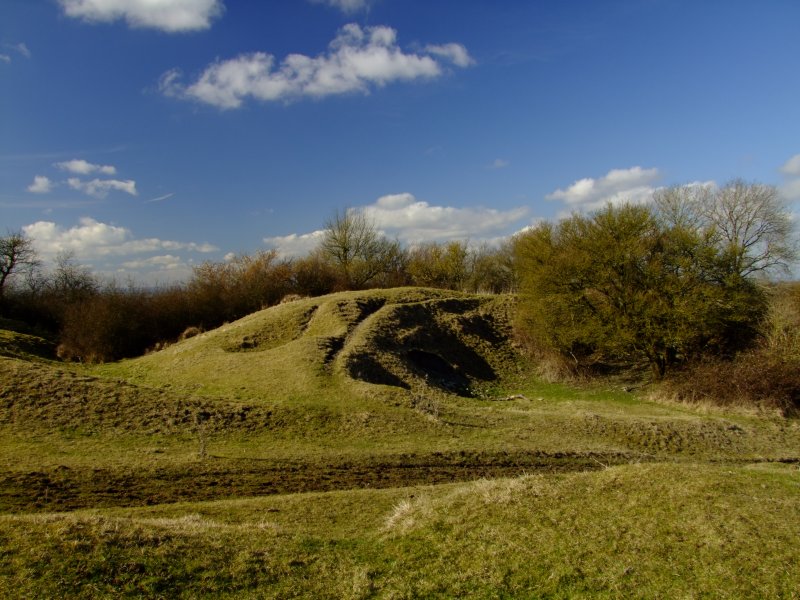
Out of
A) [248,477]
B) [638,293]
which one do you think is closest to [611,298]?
[638,293]

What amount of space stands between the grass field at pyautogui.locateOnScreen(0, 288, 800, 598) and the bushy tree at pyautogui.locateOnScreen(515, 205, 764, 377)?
14.2ft

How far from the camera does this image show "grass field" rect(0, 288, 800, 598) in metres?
7.96

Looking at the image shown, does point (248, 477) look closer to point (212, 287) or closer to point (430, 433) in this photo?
point (430, 433)

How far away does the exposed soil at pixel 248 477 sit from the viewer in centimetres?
1323

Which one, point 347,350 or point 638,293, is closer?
point 347,350

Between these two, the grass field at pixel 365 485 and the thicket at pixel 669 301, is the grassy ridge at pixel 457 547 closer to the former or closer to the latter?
the grass field at pixel 365 485

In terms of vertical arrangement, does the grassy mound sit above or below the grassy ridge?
above

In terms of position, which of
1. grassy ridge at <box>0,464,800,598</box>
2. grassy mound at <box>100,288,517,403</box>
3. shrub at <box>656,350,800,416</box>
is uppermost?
grassy mound at <box>100,288,517,403</box>

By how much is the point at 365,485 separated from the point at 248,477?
3.71m

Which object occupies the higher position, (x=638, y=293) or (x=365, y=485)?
(x=638, y=293)

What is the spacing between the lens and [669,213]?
38.2m

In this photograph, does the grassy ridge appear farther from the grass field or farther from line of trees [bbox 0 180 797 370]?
line of trees [bbox 0 180 797 370]

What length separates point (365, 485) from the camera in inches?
610

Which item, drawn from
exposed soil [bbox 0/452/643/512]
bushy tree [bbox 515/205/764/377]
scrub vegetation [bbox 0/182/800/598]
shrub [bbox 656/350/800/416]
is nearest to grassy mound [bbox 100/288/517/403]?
scrub vegetation [bbox 0/182/800/598]
